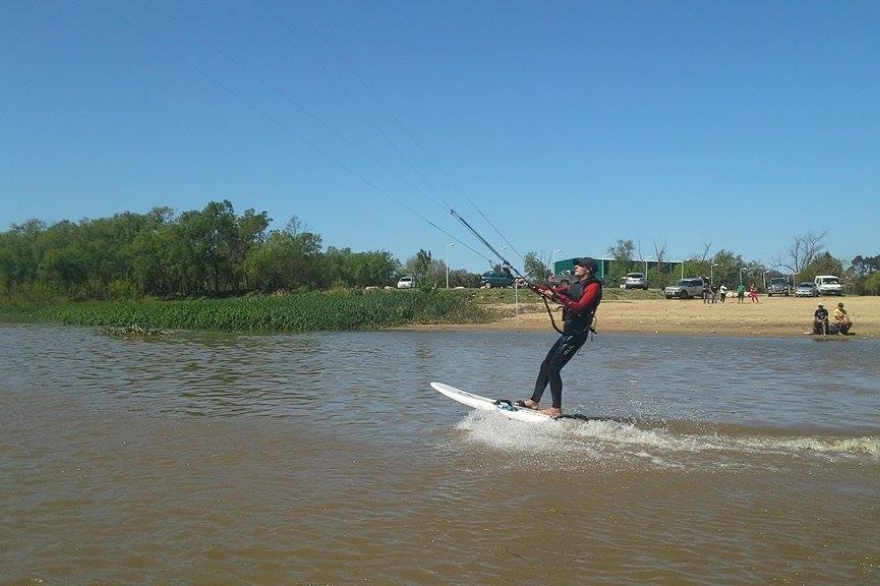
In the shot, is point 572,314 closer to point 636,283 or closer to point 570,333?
point 570,333

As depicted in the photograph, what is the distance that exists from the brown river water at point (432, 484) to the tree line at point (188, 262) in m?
60.0

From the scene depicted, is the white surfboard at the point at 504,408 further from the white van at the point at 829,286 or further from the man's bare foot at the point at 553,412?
the white van at the point at 829,286

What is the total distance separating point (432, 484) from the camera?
6.96 meters

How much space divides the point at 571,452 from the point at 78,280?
7383cm

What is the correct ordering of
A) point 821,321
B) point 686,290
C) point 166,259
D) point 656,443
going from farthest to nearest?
point 166,259, point 686,290, point 821,321, point 656,443

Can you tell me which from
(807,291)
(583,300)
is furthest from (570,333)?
(807,291)

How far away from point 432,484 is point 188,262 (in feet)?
223

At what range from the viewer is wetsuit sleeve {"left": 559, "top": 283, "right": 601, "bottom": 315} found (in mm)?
9242

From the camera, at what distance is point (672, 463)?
768 cm

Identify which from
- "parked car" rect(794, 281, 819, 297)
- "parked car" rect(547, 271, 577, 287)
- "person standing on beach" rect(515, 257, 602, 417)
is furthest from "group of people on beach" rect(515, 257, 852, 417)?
"parked car" rect(794, 281, 819, 297)

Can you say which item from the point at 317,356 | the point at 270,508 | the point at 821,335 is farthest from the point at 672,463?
the point at 821,335

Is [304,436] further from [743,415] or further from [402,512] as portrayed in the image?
[743,415]

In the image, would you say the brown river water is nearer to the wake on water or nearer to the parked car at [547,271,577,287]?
the wake on water

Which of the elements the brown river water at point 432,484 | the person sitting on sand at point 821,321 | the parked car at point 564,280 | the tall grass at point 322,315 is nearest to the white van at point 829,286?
the tall grass at point 322,315
